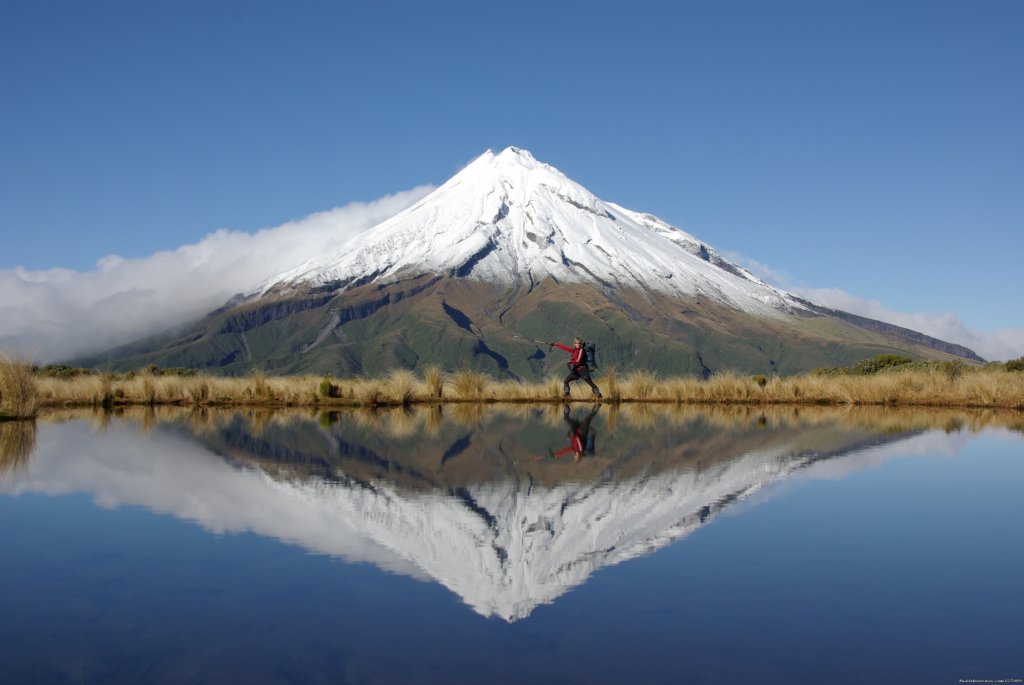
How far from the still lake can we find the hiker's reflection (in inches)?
8.1

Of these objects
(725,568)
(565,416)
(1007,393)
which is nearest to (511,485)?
(725,568)

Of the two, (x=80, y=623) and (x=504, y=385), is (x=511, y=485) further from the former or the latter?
(x=504, y=385)

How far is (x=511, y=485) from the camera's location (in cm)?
912

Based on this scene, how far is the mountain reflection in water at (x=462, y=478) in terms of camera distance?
625 centimetres

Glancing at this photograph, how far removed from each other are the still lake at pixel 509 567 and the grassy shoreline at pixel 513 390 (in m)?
12.8

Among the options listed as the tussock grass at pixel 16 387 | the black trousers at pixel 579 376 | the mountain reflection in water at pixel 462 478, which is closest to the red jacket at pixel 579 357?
the black trousers at pixel 579 376

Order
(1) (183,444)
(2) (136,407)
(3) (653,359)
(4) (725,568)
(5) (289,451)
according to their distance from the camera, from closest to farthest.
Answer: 1. (4) (725,568)
2. (5) (289,451)
3. (1) (183,444)
4. (2) (136,407)
5. (3) (653,359)

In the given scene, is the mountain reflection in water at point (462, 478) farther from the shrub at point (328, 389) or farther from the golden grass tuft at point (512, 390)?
the golden grass tuft at point (512, 390)

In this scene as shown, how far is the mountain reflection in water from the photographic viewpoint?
625cm

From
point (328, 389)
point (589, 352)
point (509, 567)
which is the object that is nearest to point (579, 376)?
point (589, 352)

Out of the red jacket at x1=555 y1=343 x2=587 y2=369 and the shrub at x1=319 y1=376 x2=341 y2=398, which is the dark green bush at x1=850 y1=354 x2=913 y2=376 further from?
the shrub at x1=319 y1=376 x2=341 y2=398

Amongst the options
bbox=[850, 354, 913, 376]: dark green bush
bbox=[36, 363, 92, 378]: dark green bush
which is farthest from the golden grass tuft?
bbox=[850, 354, 913, 376]: dark green bush

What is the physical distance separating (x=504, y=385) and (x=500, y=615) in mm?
22650

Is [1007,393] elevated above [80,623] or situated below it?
above
